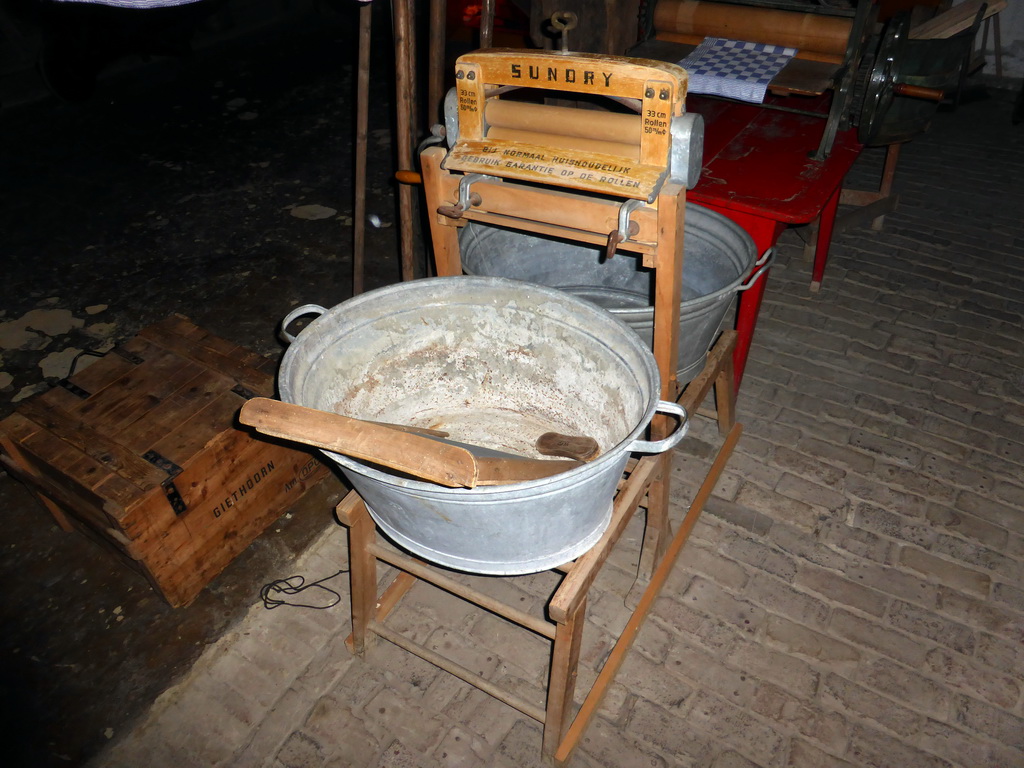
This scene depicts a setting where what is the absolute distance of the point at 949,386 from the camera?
347 cm

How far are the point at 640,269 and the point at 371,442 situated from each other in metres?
1.71

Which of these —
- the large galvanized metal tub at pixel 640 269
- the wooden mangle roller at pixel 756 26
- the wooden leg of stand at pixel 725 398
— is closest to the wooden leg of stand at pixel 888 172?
the wooden mangle roller at pixel 756 26

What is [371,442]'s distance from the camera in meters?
1.39

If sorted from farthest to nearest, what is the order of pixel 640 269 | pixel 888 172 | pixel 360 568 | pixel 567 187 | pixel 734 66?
pixel 888 172
pixel 734 66
pixel 640 269
pixel 360 568
pixel 567 187

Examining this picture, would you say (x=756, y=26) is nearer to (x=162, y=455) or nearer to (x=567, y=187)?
(x=567, y=187)

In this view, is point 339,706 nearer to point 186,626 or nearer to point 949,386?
point 186,626

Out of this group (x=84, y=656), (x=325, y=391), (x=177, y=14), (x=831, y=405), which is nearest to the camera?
(x=325, y=391)

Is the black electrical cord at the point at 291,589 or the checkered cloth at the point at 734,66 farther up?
the checkered cloth at the point at 734,66

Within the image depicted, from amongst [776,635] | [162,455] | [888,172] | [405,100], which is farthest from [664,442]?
[888,172]

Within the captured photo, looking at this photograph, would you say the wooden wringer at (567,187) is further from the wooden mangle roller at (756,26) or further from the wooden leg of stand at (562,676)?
the wooden mangle roller at (756,26)

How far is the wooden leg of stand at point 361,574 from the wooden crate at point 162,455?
0.66 meters

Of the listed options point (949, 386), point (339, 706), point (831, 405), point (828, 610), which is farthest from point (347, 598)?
Result: point (949, 386)

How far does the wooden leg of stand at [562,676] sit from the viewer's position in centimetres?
184

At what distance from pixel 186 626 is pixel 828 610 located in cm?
239
